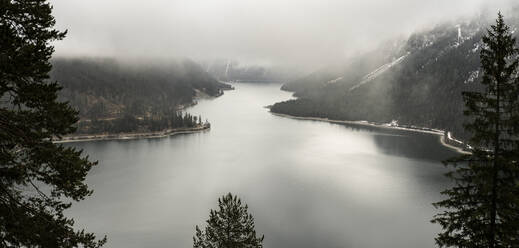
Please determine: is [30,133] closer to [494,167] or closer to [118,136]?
[494,167]

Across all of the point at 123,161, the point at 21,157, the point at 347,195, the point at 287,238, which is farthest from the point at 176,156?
the point at 21,157

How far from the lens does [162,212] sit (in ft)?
248

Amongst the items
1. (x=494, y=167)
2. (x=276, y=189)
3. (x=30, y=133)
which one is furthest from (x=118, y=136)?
(x=494, y=167)

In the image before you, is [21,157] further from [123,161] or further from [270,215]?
[123,161]

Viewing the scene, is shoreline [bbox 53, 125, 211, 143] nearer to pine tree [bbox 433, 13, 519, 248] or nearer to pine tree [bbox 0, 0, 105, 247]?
pine tree [bbox 0, 0, 105, 247]

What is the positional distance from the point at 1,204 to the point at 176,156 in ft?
437

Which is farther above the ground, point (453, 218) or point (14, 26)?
point (14, 26)

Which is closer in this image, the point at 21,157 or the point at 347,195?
the point at 21,157

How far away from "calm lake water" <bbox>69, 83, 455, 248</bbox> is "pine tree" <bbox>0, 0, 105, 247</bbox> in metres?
49.6

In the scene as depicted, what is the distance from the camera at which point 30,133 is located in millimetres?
11219

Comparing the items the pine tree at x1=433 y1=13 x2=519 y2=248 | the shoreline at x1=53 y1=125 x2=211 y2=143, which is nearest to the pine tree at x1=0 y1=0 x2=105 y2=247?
the pine tree at x1=433 y1=13 x2=519 y2=248

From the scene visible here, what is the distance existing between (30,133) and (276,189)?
83763 mm

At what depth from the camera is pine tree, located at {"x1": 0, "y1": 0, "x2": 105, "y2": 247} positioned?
10594 millimetres

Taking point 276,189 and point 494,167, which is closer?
point 494,167
